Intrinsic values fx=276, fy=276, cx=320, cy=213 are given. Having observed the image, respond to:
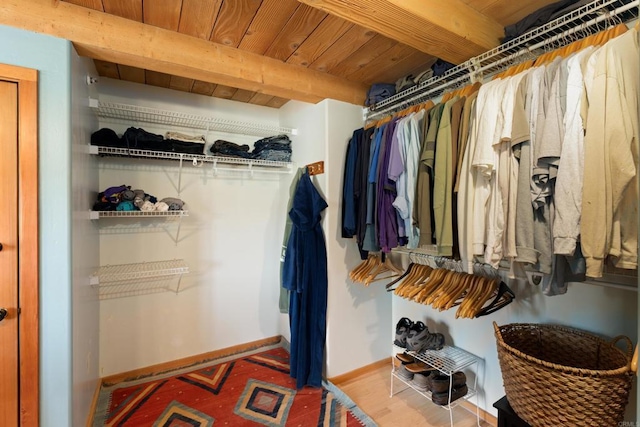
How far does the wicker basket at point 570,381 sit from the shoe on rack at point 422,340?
0.60 m

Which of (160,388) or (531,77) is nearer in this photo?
(531,77)

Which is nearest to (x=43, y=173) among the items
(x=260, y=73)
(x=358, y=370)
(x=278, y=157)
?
(x=260, y=73)

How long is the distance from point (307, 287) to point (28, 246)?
154 cm

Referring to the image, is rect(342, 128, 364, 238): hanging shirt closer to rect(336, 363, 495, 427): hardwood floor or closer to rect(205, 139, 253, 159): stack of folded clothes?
rect(205, 139, 253, 159): stack of folded clothes

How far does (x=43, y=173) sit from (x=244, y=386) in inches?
72.2

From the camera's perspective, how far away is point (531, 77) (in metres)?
1.08

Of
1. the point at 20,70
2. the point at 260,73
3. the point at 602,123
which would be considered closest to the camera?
the point at 602,123

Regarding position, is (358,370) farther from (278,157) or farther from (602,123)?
(602,123)

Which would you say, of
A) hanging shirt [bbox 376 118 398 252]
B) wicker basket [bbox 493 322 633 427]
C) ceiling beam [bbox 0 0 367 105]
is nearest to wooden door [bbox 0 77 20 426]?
ceiling beam [bbox 0 0 367 105]

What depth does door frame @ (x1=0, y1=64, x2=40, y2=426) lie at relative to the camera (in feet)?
4.09

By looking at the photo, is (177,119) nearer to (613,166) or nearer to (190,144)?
(190,144)

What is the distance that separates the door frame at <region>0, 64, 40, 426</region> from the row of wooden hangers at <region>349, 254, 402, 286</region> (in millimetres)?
1796

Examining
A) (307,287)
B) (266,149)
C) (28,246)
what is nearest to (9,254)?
(28,246)

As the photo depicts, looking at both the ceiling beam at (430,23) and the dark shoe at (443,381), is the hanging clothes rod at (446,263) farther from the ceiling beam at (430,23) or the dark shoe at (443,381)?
the ceiling beam at (430,23)
